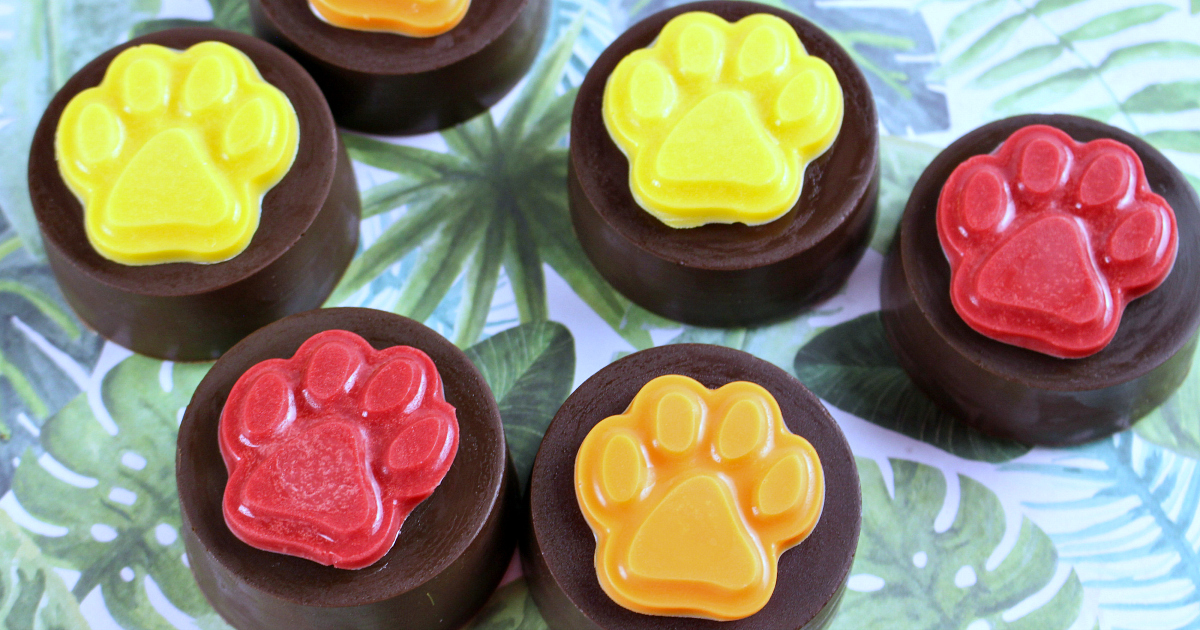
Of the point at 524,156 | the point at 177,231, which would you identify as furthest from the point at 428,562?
the point at 524,156

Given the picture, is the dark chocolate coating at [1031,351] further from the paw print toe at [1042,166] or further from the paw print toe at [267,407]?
the paw print toe at [267,407]

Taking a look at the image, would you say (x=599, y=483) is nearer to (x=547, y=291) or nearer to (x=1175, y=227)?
(x=547, y=291)

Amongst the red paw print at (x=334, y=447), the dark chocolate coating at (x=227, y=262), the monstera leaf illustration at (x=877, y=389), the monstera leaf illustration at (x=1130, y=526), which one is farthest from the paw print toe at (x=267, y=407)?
the monstera leaf illustration at (x=1130, y=526)

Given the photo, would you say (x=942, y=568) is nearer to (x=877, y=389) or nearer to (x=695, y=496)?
(x=877, y=389)

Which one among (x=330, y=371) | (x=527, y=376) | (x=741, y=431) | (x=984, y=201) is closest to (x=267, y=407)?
(x=330, y=371)

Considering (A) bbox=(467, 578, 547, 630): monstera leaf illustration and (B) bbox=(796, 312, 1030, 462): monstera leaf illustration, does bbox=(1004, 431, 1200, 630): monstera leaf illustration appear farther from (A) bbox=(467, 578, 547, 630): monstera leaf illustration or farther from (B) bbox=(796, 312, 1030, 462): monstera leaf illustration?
(A) bbox=(467, 578, 547, 630): monstera leaf illustration

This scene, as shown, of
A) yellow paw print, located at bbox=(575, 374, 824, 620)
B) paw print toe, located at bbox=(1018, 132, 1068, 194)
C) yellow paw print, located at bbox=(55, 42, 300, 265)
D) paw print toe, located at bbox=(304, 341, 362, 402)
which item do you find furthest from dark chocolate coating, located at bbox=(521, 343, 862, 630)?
yellow paw print, located at bbox=(55, 42, 300, 265)
